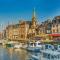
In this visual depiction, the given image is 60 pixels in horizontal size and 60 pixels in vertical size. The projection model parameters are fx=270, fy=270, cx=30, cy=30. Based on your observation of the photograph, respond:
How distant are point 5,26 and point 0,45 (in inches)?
64.6

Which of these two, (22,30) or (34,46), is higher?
(22,30)

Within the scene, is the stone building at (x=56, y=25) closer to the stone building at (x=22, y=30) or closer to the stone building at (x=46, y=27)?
the stone building at (x=46, y=27)

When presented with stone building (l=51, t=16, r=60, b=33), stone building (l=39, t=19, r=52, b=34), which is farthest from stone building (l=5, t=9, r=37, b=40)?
stone building (l=51, t=16, r=60, b=33)

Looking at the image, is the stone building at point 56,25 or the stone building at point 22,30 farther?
the stone building at point 22,30

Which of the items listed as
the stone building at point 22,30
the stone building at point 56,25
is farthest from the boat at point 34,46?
the stone building at point 56,25

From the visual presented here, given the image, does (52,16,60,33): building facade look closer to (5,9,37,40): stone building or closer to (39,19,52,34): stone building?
(39,19,52,34): stone building

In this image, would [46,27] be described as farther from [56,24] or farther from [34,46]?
[34,46]

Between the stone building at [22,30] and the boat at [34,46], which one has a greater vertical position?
the stone building at [22,30]

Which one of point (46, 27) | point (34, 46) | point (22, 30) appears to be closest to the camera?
point (46, 27)

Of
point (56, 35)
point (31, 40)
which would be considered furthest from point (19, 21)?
point (56, 35)

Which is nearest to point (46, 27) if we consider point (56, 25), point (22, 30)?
point (56, 25)

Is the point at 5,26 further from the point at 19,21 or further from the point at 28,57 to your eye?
the point at 28,57

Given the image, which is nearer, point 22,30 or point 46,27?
point 46,27

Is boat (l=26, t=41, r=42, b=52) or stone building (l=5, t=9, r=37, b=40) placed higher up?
stone building (l=5, t=9, r=37, b=40)
